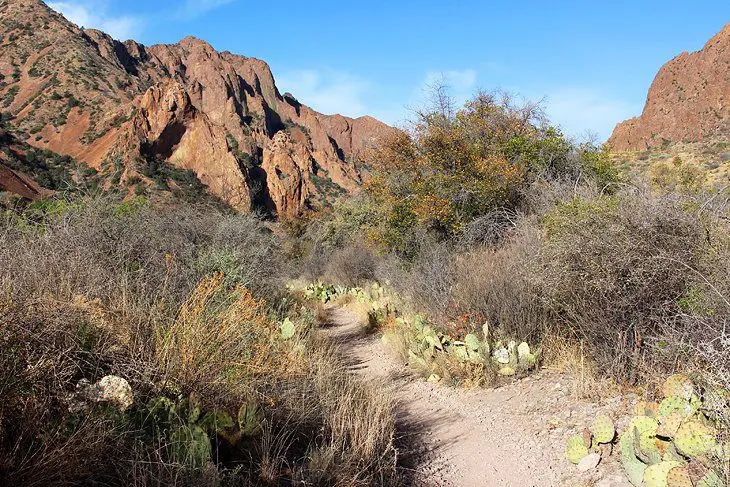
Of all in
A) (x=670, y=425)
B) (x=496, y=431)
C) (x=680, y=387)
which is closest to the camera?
(x=670, y=425)

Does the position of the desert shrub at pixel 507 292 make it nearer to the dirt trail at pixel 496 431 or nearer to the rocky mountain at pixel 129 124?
the dirt trail at pixel 496 431

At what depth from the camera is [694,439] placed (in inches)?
122

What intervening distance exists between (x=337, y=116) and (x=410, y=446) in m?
102

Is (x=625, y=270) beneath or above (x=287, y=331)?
above

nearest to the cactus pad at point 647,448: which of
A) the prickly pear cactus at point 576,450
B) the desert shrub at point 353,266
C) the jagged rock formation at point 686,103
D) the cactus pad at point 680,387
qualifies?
the cactus pad at point 680,387

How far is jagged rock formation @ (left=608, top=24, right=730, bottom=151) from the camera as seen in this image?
195 ft

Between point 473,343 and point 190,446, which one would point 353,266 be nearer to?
point 473,343

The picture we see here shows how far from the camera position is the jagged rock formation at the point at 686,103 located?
59.5 meters

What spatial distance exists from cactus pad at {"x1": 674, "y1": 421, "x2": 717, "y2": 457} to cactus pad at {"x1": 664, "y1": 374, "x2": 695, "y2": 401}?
13.8 inches

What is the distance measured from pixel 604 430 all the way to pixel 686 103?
7573 centimetres

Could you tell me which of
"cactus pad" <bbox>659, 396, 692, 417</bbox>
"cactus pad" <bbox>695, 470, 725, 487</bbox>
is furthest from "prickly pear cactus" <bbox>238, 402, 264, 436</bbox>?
"cactus pad" <bbox>659, 396, 692, 417</bbox>

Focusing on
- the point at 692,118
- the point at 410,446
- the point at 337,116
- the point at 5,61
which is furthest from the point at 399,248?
the point at 337,116

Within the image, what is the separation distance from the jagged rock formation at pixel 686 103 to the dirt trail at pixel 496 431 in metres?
59.9

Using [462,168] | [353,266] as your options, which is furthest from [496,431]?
[353,266]
